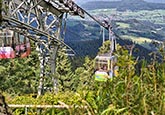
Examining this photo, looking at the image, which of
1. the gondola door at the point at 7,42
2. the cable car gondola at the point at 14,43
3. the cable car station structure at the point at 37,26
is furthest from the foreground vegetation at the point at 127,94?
the cable car gondola at the point at 14,43

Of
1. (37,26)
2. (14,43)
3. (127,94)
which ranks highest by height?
(127,94)

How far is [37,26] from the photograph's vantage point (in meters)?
26.9

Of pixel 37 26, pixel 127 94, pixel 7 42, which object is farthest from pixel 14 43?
pixel 127 94

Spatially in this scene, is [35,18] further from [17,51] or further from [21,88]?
[21,88]

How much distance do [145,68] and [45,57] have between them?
28.1 metres

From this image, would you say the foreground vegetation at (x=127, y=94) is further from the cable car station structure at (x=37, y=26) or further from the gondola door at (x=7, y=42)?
the gondola door at (x=7, y=42)

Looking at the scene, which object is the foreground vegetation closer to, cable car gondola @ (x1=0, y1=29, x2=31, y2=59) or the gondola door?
the gondola door

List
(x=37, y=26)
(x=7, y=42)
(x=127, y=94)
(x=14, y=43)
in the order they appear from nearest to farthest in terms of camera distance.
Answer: (x=127, y=94)
(x=7, y=42)
(x=14, y=43)
(x=37, y=26)

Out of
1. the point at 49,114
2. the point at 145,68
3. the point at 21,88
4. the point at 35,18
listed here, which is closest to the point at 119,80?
the point at 145,68

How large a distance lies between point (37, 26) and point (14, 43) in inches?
156

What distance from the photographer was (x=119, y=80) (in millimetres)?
2578

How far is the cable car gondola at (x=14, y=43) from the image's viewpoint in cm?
2208

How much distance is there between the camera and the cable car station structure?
22797mm

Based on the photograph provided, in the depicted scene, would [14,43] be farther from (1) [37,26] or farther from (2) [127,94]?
(2) [127,94]
